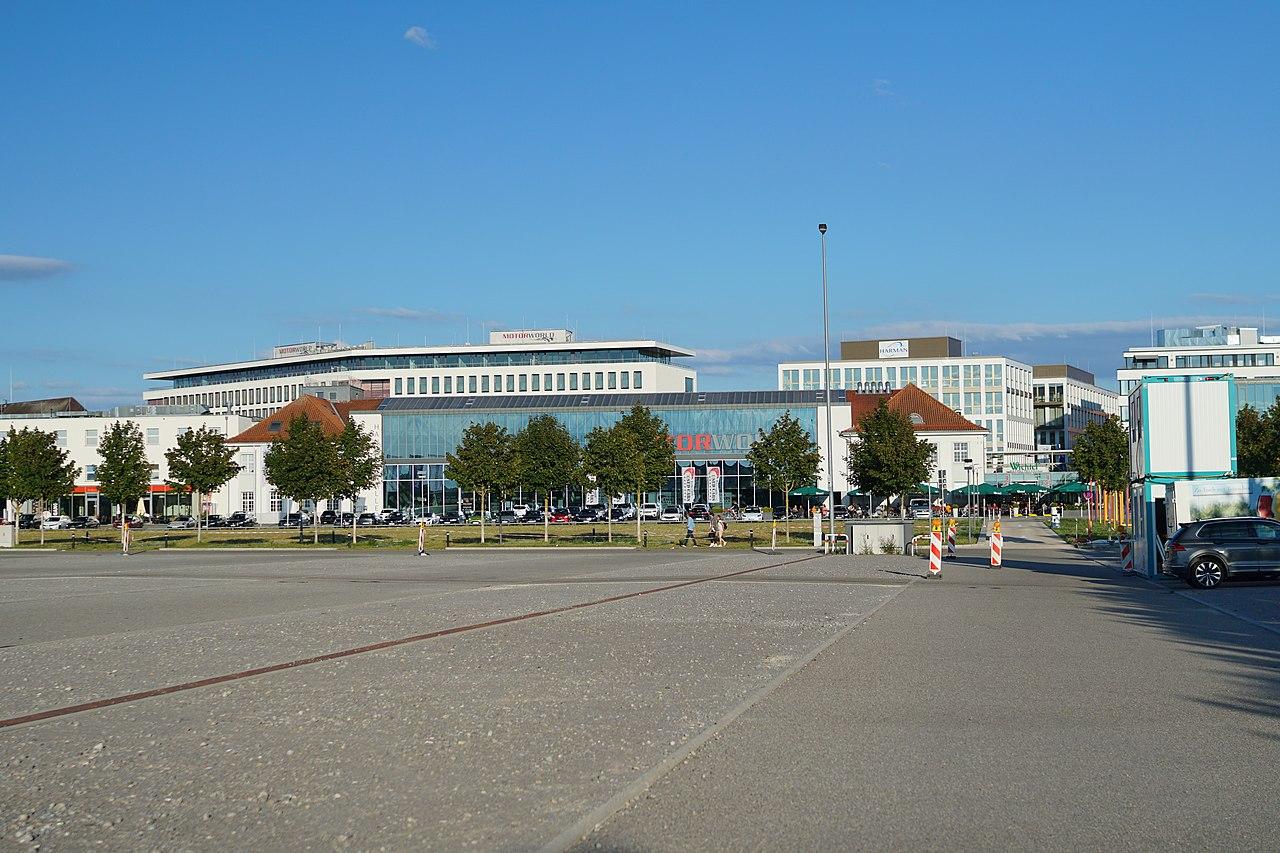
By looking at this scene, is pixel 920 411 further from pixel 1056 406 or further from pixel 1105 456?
pixel 1056 406

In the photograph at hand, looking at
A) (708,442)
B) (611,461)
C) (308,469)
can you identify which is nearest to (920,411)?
(708,442)

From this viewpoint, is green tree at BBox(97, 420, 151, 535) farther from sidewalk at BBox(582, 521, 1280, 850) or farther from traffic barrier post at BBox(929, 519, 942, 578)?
sidewalk at BBox(582, 521, 1280, 850)

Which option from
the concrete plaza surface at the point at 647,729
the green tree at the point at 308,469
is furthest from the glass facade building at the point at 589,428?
the concrete plaza surface at the point at 647,729

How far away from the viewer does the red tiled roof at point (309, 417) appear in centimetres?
11319

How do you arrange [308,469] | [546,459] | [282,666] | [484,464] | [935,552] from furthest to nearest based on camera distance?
[546,459], [484,464], [308,469], [935,552], [282,666]

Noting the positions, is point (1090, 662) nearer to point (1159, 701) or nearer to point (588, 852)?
point (1159, 701)

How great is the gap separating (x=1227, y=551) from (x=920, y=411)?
3471 inches

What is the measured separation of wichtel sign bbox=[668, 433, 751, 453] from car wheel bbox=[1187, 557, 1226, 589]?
79.5 m

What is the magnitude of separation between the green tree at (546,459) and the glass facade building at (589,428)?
18489 mm

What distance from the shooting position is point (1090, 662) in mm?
15266

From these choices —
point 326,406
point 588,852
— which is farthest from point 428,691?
point 326,406

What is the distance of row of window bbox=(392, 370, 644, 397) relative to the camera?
132000 millimetres

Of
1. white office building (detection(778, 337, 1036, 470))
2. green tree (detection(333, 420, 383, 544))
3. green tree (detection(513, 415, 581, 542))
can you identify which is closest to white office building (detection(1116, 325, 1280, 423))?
white office building (detection(778, 337, 1036, 470))

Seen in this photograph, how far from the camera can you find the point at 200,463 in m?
65.8
